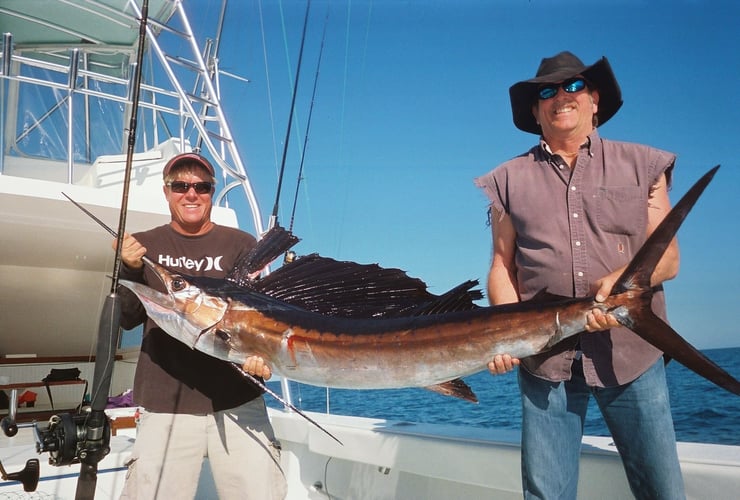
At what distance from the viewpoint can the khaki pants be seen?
6.87 ft

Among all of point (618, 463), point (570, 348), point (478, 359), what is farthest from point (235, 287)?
point (618, 463)

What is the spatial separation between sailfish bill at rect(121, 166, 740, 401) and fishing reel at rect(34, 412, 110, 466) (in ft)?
1.36

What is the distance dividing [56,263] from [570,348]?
18.4ft

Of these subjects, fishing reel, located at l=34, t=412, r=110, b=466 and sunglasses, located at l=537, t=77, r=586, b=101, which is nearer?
sunglasses, located at l=537, t=77, r=586, b=101

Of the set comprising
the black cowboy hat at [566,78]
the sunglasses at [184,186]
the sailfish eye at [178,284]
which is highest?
the black cowboy hat at [566,78]

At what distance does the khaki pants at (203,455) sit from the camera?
2094 mm

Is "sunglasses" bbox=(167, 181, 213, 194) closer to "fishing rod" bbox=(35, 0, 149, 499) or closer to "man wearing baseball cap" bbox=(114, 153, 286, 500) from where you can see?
"man wearing baseball cap" bbox=(114, 153, 286, 500)

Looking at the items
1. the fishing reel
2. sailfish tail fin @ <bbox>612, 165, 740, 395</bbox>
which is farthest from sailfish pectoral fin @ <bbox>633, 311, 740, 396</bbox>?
the fishing reel

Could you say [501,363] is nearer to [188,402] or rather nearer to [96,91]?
[188,402]

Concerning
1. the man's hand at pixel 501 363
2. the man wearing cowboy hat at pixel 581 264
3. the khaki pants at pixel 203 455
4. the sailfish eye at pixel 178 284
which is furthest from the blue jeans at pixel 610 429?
the sailfish eye at pixel 178 284

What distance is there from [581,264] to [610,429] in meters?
0.49

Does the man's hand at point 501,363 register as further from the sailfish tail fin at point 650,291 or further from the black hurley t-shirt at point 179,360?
the black hurley t-shirt at point 179,360

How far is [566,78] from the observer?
5.68 feet

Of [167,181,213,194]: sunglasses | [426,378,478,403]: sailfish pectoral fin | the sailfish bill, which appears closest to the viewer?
the sailfish bill
